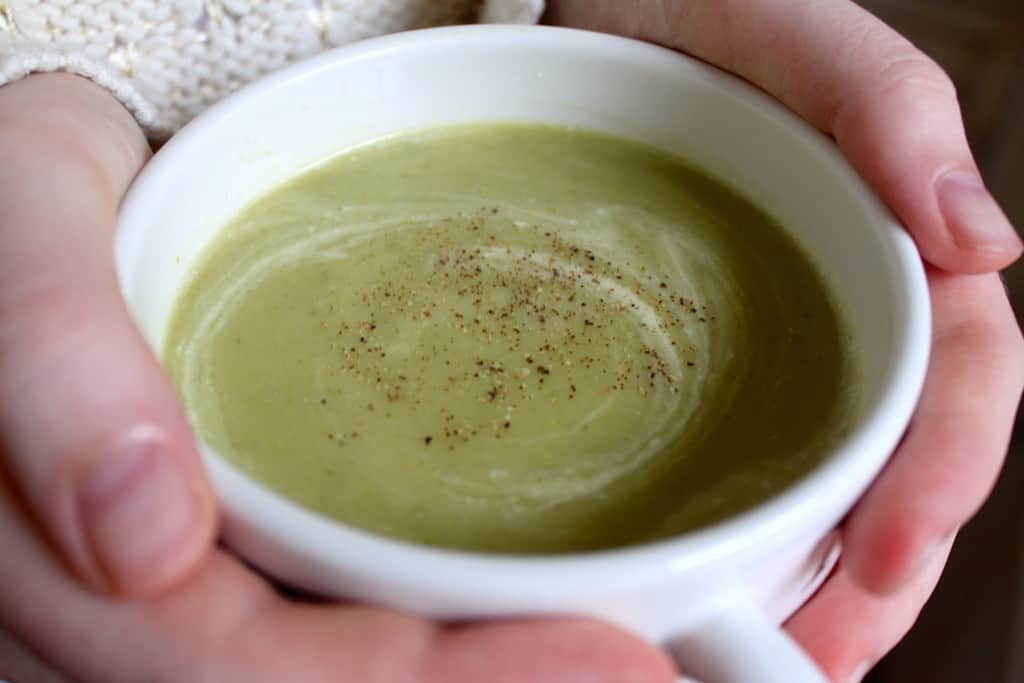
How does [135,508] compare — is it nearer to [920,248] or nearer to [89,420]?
[89,420]

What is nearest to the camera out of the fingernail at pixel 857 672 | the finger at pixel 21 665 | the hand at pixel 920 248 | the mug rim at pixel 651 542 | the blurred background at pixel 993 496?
the mug rim at pixel 651 542

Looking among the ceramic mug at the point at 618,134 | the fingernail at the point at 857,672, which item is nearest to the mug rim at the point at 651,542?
the ceramic mug at the point at 618,134

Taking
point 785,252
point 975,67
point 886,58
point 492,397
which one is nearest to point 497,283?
point 492,397

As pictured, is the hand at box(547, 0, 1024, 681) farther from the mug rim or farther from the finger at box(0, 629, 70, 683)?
the finger at box(0, 629, 70, 683)

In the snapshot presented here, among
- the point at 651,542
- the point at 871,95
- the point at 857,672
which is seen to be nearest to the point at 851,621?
the point at 857,672

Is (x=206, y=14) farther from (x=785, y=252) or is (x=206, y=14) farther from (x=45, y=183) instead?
(x=785, y=252)

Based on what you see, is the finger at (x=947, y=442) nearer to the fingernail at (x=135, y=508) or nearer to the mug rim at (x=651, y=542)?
the mug rim at (x=651, y=542)
